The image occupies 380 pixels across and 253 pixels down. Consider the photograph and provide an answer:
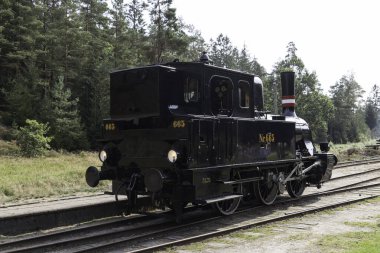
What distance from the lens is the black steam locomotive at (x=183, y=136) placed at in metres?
8.59

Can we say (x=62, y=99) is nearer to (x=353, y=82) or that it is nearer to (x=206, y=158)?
(x=206, y=158)

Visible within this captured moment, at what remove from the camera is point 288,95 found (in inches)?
555

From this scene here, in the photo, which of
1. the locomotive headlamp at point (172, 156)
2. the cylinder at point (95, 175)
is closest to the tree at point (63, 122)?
the cylinder at point (95, 175)

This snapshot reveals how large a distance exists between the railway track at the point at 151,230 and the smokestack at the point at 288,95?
2907 millimetres

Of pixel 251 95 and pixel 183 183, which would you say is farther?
pixel 251 95

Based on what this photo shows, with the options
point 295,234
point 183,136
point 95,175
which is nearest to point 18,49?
point 95,175

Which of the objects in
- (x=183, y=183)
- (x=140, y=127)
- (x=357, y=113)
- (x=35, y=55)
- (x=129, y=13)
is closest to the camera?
(x=183, y=183)

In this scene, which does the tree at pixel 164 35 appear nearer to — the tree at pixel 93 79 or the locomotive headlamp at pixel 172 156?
the tree at pixel 93 79

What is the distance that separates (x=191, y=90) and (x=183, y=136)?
3.89 feet

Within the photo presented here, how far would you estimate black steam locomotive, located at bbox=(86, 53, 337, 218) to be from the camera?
8594 millimetres

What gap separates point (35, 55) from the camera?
43.1 m

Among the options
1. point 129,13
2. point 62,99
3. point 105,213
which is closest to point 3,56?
point 62,99

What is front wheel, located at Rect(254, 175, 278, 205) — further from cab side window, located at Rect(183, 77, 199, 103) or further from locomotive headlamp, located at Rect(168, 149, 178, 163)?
locomotive headlamp, located at Rect(168, 149, 178, 163)

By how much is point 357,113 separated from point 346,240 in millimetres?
103173
